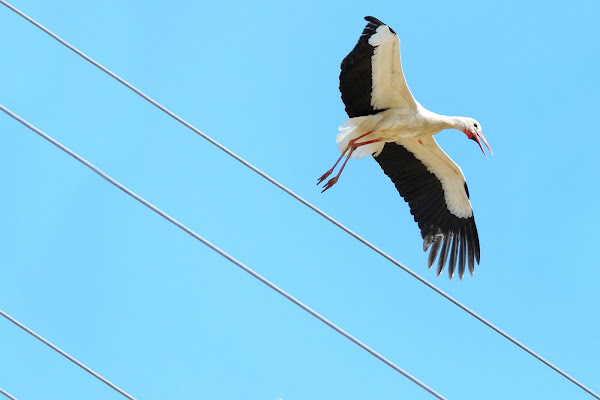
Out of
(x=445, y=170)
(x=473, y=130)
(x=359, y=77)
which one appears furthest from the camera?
(x=445, y=170)

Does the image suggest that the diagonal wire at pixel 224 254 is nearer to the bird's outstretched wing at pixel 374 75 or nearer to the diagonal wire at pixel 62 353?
the diagonal wire at pixel 62 353

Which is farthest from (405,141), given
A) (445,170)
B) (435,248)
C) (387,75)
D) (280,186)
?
(280,186)

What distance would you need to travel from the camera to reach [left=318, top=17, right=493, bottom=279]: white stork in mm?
9992

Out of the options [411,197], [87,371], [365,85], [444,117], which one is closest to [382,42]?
[365,85]

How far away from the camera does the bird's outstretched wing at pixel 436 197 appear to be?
455 inches

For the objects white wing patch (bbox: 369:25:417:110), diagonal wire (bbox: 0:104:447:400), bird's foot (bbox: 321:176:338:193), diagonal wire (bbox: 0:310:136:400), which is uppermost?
white wing patch (bbox: 369:25:417:110)

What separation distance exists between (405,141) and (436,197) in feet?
2.71

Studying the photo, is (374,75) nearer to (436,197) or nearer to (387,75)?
(387,75)

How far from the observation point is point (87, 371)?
550 centimetres

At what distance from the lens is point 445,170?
11.7 meters

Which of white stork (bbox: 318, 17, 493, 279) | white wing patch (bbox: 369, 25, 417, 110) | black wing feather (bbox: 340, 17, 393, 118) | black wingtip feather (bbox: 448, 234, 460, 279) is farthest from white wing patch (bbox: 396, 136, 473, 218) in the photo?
black wing feather (bbox: 340, 17, 393, 118)

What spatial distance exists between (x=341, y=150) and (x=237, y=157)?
4.51 m

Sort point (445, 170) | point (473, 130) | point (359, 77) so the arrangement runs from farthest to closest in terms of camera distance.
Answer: point (445, 170)
point (473, 130)
point (359, 77)

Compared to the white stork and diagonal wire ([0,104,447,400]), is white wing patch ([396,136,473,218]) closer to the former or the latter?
the white stork
